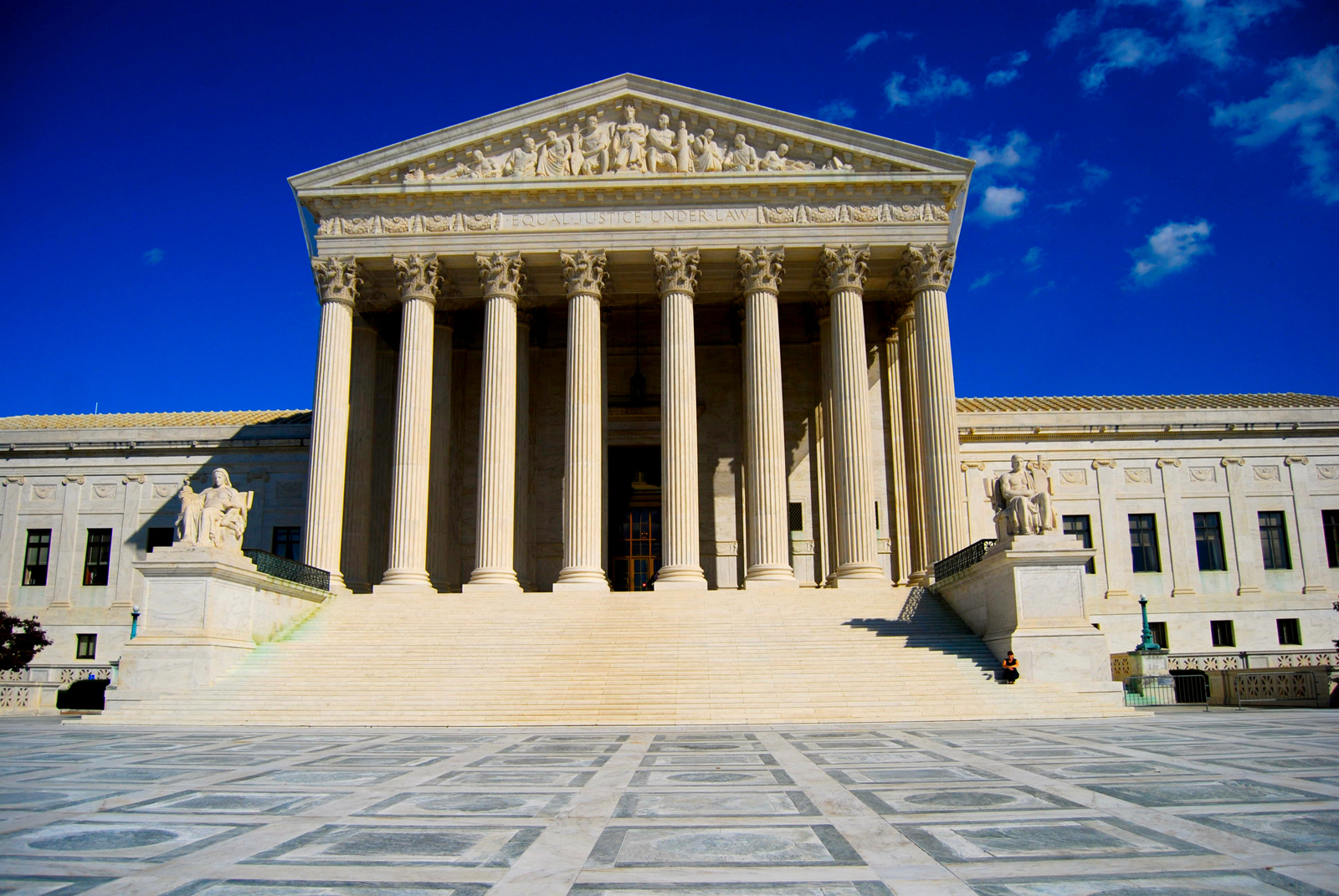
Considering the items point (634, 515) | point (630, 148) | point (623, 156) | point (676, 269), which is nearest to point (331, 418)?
point (676, 269)

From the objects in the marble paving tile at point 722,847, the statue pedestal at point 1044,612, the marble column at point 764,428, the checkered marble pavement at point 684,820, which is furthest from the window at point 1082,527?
the marble paving tile at point 722,847

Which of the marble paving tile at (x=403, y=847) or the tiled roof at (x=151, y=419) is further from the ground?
the tiled roof at (x=151, y=419)

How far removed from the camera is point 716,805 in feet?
28.1

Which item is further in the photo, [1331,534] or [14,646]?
[1331,534]

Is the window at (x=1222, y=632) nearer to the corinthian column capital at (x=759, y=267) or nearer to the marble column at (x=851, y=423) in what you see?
the marble column at (x=851, y=423)

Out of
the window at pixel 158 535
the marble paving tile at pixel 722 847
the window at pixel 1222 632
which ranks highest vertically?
the window at pixel 158 535

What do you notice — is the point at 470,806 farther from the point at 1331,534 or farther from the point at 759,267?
the point at 1331,534

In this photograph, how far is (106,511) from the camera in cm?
3984

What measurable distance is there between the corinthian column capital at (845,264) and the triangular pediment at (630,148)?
2579mm

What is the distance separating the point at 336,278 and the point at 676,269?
471 inches

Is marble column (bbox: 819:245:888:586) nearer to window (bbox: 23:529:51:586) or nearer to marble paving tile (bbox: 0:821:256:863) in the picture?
marble paving tile (bbox: 0:821:256:863)

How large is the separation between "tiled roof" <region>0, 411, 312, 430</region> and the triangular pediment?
14.7 m

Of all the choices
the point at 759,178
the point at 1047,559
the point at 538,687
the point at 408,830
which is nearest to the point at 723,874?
the point at 408,830

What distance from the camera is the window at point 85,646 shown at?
37812 mm
